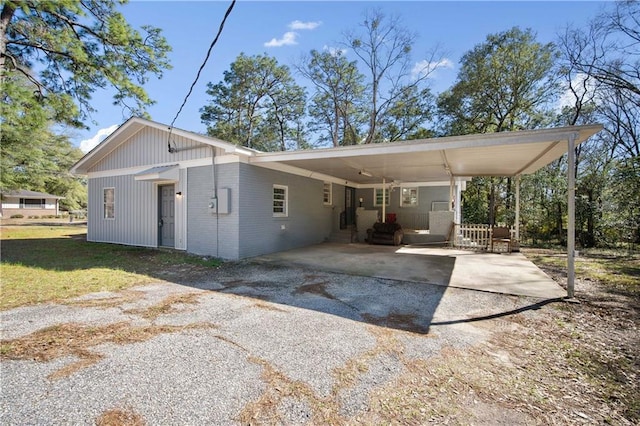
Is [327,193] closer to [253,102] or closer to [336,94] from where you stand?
[336,94]

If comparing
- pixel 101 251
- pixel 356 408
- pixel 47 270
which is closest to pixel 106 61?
pixel 101 251

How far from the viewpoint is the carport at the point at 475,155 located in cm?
505

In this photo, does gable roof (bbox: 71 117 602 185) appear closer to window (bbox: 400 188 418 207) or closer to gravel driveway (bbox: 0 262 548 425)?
gravel driveway (bbox: 0 262 548 425)

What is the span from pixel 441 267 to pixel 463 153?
2822 millimetres

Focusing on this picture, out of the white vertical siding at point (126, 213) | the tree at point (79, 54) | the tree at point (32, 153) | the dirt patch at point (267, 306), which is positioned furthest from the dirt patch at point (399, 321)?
the tree at point (79, 54)

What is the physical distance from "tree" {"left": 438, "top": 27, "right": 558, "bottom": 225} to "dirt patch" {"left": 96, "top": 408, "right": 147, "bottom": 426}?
17730 millimetres

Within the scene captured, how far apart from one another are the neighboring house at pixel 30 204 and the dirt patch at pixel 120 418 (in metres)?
40.9

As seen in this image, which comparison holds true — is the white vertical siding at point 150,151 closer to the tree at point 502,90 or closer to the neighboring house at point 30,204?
the tree at point 502,90

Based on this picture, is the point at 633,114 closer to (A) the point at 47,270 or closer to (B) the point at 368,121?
(B) the point at 368,121

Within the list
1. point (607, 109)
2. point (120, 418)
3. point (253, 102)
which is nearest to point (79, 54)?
point (120, 418)

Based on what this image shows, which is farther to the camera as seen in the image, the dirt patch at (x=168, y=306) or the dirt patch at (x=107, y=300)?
the dirt patch at (x=107, y=300)

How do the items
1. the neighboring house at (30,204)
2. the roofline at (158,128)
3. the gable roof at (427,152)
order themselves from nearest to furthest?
the gable roof at (427,152)
the roofline at (158,128)
the neighboring house at (30,204)

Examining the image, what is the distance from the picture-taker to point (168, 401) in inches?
87.3

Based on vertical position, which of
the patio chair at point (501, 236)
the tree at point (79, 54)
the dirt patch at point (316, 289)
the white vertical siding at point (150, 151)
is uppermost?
the tree at point (79, 54)
